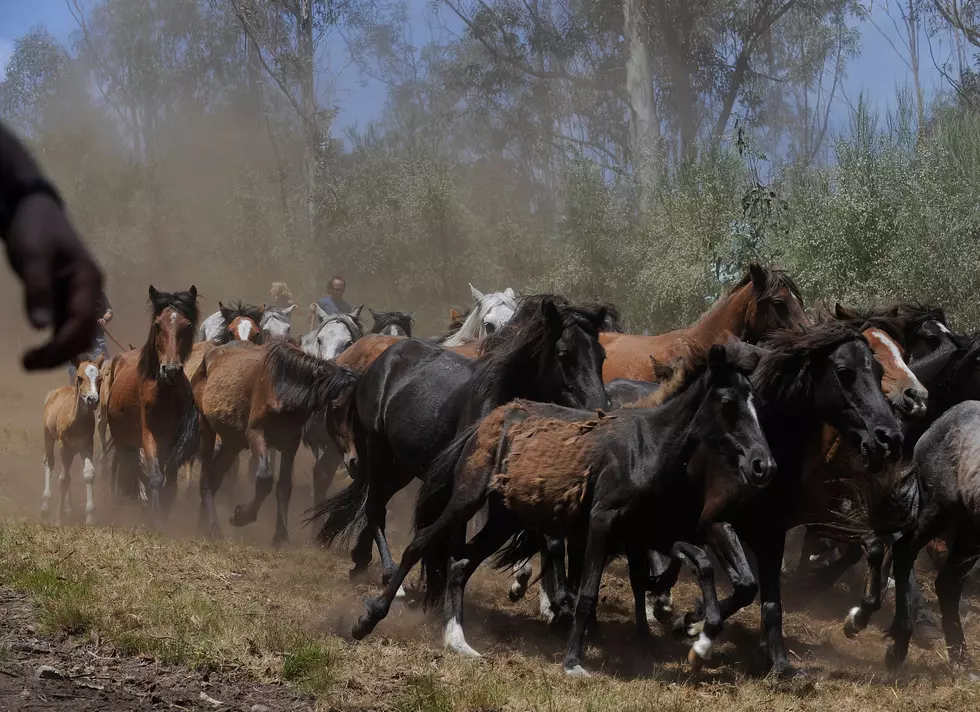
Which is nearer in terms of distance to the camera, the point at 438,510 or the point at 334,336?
the point at 438,510

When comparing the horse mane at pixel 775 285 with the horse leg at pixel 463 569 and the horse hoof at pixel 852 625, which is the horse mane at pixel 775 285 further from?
the horse leg at pixel 463 569

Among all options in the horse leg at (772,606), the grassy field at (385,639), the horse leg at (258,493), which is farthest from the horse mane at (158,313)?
the horse leg at (772,606)

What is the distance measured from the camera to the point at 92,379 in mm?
13859

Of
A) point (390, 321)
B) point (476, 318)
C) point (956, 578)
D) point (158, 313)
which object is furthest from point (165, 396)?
point (956, 578)

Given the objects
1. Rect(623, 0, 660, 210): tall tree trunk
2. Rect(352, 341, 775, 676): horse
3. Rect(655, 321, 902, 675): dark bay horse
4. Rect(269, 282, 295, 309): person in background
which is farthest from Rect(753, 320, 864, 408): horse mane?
Rect(623, 0, 660, 210): tall tree trunk

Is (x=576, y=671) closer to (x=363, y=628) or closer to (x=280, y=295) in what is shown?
(x=363, y=628)

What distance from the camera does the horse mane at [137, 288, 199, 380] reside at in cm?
1231

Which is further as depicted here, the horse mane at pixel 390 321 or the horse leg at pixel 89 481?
the horse mane at pixel 390 321

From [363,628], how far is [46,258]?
6.05 meters

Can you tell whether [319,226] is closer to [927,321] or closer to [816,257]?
[816,257]

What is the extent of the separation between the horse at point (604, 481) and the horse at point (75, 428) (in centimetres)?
754

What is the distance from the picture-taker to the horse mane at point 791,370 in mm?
7367

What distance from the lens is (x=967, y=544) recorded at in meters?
7.50

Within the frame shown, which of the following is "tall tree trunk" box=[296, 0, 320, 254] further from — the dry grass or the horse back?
the dry grass
